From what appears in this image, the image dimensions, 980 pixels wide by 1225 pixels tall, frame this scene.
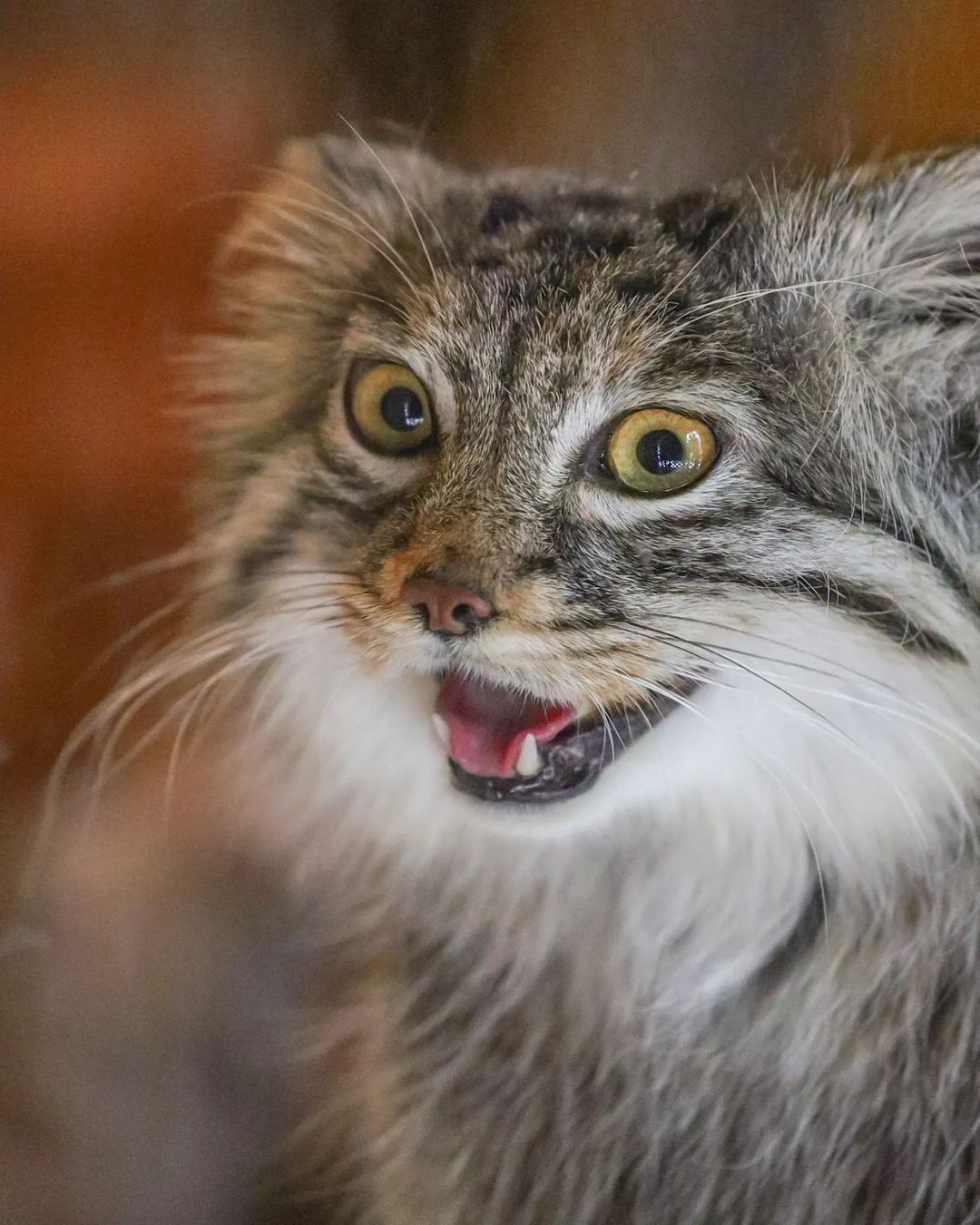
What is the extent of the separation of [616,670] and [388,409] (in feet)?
0.77

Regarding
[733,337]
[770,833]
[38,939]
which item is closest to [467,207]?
[733,337]

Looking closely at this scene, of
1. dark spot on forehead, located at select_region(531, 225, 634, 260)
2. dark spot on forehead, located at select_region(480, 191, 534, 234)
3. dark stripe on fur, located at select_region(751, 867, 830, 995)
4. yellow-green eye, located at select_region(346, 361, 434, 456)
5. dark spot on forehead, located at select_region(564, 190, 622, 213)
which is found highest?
dark spot on forehead, located at select_region(564, 190, 622, 213)


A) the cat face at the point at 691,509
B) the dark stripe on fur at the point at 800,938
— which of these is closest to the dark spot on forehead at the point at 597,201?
the cat face at the point at 691,509

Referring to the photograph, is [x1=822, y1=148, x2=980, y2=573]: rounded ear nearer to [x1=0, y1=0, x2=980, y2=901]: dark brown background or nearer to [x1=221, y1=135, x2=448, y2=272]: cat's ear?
[x1=0, y1=0, x2=980, y2=901]: dark brown background

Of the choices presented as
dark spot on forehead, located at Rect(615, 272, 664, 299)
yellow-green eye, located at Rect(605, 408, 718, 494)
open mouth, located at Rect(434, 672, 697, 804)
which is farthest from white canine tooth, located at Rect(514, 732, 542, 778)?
dark spot on forehead, located at Rect(615, 272, 664, 299)

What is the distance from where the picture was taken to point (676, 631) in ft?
1.99

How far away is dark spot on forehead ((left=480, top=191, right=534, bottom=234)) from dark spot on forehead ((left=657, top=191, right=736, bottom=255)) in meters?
0.09

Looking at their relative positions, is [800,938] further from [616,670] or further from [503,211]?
[503,211]

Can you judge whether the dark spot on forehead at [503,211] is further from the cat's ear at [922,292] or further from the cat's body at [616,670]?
the cat's ear at [922,292]

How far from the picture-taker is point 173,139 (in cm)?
73

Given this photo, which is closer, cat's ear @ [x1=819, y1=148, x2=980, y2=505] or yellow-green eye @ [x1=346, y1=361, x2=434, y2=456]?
cat's ear @ [x1=819, y1=148, x2=980, y2=505]

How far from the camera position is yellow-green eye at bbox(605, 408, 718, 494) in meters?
0.61

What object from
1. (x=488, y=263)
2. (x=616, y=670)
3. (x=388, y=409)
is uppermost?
(x=488, y=263)

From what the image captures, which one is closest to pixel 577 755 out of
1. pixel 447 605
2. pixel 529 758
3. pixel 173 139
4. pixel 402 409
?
pixel 529 758
